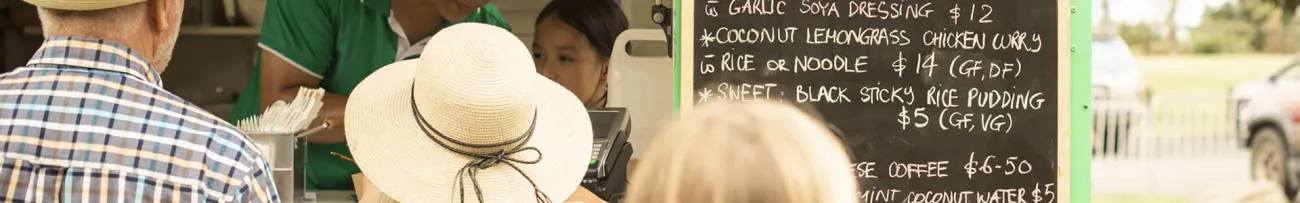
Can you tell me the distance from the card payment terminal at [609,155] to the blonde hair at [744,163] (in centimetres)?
159

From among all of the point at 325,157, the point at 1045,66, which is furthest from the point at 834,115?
the point at 325,157

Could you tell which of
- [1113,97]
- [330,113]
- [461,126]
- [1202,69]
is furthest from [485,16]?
[1202,69]

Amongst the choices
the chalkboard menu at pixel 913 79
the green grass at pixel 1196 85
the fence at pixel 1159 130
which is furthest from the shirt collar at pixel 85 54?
the green grass at pixel 1196 85

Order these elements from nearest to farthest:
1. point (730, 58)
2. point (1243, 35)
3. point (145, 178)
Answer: point (145, 178)
point (730, 58)
point (1243, 35)

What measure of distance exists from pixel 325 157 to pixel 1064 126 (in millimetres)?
2072

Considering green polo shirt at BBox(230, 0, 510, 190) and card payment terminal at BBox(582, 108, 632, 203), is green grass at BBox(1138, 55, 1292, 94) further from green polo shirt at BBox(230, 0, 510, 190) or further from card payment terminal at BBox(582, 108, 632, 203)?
card payment terminal at BBox(582, 108, 632, 203)

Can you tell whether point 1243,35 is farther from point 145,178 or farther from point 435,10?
point 145,178

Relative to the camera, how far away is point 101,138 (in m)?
1.71

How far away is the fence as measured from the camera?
9.42 m

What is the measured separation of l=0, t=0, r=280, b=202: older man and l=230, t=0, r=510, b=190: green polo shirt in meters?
1.87

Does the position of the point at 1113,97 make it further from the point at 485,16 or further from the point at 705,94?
the point at 705,94

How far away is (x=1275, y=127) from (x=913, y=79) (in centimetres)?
611

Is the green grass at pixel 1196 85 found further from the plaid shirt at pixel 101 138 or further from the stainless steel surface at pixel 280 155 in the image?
the plaid shirt at pixel 101 138

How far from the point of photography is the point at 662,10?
337cm
